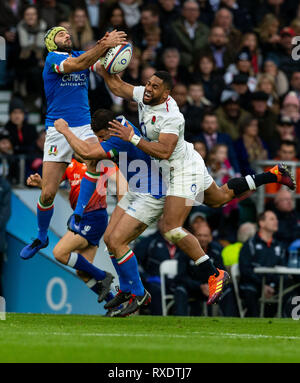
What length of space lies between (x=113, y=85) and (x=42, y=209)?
1.87 metres

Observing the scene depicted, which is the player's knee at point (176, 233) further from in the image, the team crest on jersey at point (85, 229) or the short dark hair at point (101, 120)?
the team crest on jersey at point (85, 229)

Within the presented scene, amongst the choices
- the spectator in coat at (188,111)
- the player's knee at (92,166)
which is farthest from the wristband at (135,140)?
the spectator in coat at (188,111)

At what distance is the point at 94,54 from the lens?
11.9m

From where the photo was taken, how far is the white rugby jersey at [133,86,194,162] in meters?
11.5

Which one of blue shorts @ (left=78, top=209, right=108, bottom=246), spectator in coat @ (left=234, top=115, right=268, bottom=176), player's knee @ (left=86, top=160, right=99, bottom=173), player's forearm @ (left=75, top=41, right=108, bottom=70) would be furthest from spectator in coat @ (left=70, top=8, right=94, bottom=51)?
player's forearm @ (left=75, top=41, right=108, bottom=70)

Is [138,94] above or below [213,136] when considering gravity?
above

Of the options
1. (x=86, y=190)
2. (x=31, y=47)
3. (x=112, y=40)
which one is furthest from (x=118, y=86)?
(x=31, y=47)

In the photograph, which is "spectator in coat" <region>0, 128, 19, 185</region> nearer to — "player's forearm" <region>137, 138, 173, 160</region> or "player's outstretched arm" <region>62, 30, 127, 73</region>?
"player's outstretched arm" <region>62, 30, 127, 73</region>

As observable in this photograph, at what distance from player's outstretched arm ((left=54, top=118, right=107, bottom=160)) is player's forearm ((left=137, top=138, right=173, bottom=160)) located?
53cm

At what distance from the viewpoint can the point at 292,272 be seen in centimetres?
1502

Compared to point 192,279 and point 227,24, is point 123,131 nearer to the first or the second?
point 192,279

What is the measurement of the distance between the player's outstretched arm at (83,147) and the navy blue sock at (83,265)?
7.23ft

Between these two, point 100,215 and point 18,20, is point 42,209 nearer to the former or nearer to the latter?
point 100,215

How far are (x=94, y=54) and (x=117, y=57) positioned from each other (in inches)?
10.6
